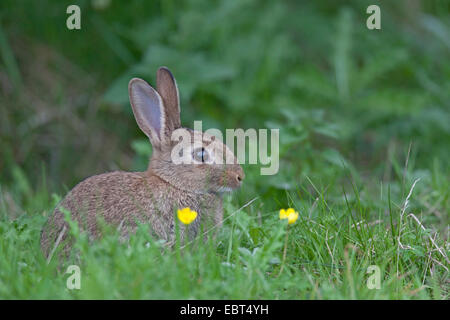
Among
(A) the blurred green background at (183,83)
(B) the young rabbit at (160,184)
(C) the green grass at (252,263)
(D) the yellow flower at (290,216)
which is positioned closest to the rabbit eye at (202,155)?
(B) the young rabbit at (160,184)

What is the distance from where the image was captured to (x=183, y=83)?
21.6 ft

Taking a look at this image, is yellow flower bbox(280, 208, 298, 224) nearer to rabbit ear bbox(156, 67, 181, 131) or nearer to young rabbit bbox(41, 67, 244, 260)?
young rabbit bbox(41, 67, 244, 260)

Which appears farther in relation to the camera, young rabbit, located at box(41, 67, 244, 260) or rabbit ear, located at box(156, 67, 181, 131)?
rabbit ear, located at box(156, 67, 181, 131)

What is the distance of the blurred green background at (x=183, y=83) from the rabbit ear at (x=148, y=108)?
224 centimetres

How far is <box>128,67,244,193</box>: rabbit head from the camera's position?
4.22m

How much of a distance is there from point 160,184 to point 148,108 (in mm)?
528

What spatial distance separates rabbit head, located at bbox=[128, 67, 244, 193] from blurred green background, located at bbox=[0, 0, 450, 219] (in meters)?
2.28

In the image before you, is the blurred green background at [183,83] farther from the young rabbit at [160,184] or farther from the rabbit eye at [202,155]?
the rabbit eye at [202,155]

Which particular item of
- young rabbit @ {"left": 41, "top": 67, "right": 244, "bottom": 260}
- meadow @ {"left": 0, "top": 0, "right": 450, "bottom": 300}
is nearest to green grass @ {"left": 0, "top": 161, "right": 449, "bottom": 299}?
young rabbit @ {"left": 41, "top": 67, "right": 244, "bottom": 260}

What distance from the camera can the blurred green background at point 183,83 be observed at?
690 centimetres

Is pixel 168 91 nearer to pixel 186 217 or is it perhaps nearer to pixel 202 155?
pixel 202 155

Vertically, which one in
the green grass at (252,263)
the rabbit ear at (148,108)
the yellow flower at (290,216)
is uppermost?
the rabbit ear at (148,108)

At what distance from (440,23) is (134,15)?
3.59 metres

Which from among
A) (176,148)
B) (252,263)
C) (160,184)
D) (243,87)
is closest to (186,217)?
(252,263)
